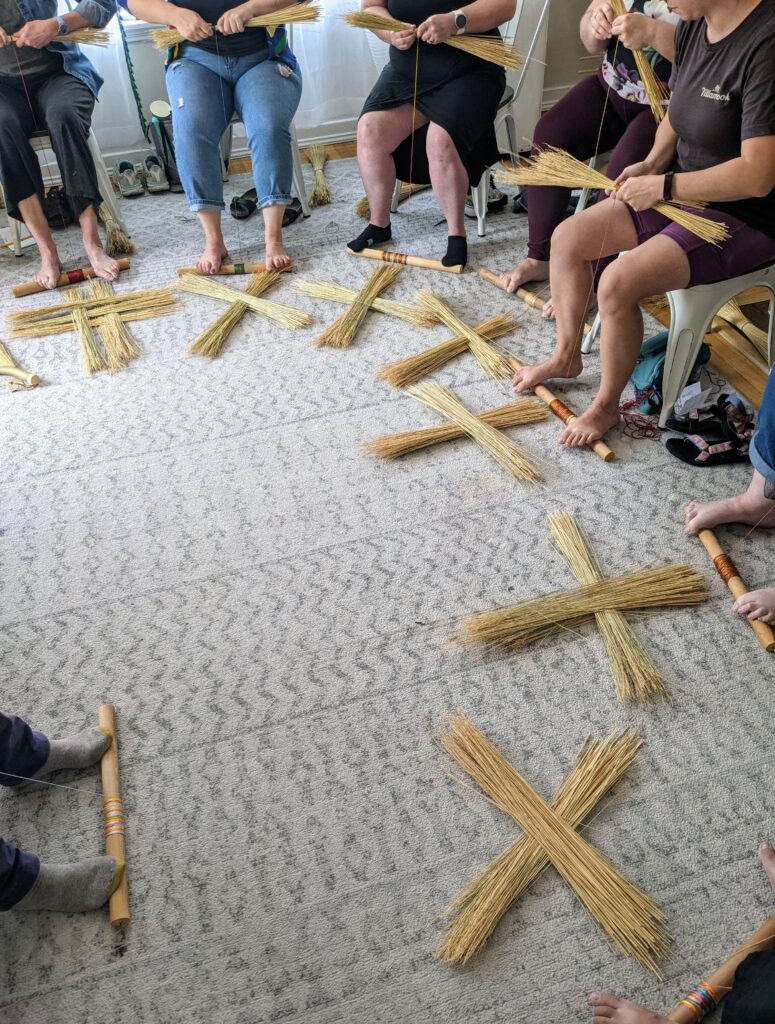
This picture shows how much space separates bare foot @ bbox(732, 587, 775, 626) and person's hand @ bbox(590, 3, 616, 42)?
59.3 inches

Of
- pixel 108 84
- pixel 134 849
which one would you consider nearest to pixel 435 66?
pixel 108 84

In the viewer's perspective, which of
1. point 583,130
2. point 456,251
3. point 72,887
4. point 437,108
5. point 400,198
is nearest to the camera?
point 72,887

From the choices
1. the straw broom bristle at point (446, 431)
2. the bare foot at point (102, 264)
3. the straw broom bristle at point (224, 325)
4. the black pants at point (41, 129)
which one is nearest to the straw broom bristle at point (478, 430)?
the straw broom bristle at point (446, 431)

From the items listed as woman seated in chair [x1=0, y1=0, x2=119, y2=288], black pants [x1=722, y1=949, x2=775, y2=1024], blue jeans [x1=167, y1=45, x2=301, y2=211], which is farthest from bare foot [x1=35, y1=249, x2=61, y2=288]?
black pants [x1=722, y1=949, x2=775, y2=1024]

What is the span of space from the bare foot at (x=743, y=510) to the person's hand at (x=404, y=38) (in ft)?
5.96

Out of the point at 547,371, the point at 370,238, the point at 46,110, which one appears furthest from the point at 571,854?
the point at 46,110

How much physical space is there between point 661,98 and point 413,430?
115 centimetres

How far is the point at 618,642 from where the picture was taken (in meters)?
1.68

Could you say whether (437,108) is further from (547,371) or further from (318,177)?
(547,371)

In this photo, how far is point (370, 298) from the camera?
2.77 metres

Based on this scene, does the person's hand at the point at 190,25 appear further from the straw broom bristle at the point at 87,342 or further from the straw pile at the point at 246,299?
the straw broom bristle at the point at 87,342

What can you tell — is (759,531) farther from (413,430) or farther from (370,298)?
(370,298)

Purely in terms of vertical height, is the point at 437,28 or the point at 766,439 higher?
the point at 437,28

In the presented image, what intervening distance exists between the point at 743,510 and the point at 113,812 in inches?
57.0
